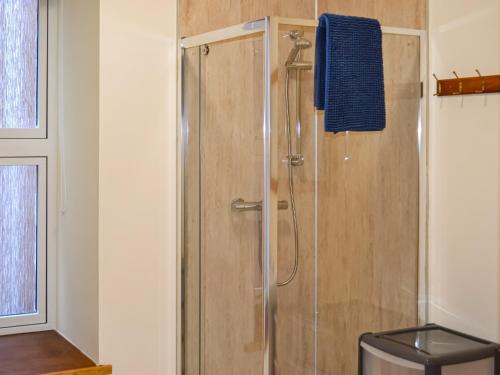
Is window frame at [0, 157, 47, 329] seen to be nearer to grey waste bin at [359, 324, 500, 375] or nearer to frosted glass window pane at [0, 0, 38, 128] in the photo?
frosted glass window pane at [0, 0, 38, 128]

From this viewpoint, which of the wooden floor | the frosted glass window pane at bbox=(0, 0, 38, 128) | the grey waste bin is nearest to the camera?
the grey waste bin

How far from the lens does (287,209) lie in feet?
9.10

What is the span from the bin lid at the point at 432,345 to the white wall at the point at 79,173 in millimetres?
1187

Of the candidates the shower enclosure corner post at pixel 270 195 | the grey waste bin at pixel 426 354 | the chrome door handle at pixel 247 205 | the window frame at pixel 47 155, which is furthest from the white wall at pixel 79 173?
the grey waste bin at pixel 426 354

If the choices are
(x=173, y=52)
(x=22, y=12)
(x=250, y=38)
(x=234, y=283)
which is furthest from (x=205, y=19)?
(x=234, y=283)

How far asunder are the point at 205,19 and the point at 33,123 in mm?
953

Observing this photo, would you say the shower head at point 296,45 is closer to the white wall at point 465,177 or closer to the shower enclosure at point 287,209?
the shower enclosure at point 287,209

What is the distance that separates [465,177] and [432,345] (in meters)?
0.69

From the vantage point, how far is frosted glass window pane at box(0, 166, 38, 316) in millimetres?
3277

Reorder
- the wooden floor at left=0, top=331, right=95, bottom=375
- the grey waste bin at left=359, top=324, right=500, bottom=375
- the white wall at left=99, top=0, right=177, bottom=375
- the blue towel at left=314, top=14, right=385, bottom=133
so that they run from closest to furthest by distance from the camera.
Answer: the grey waste bin at left=359, top=324, right=500, bottom=375, the blue towel at left=314, top=14, right=385, bottom=133, the wooden floor at left=0, top=331, right=95, bottom=375, the white wall at left=99, top=0, right=177, bottom=375

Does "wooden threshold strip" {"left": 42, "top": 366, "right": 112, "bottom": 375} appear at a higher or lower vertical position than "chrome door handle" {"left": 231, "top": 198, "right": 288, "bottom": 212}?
lower

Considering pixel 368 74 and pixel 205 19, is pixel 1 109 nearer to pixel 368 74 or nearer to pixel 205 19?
pixel 205 19

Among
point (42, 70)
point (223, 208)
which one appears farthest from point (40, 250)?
point (223, 208)

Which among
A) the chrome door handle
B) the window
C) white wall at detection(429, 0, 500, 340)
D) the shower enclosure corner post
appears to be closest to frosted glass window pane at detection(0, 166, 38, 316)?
the window
